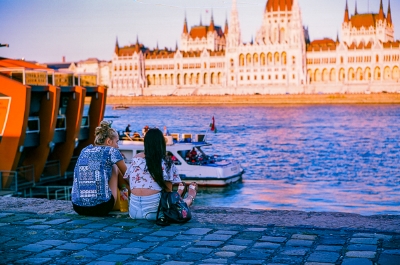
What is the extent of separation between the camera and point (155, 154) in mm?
5664

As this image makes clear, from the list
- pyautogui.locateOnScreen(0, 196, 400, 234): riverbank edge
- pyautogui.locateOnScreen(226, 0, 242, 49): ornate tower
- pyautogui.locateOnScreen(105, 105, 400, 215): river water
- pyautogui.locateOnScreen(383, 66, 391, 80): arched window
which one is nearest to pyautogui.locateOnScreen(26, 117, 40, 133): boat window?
pyautogui.locateOnScreen(105, 105, 400, 215): river water

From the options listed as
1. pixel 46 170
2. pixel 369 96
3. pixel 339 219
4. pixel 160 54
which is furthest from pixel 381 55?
pixel 339 219

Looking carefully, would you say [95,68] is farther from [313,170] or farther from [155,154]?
[155,154]

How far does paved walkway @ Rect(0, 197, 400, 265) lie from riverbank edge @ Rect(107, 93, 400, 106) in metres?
103

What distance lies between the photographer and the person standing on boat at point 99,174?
5980mm

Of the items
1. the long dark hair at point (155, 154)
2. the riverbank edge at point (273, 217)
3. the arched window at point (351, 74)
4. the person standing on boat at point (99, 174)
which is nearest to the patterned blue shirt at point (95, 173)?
the person standing on boat at point (99, 174)

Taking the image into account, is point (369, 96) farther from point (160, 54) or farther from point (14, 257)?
point (14, 257)

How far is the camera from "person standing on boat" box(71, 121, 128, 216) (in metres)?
5.98

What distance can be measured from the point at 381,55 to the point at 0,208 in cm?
11493

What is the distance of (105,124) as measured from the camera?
19.9ft

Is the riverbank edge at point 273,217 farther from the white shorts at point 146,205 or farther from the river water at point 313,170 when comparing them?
the river water at point 313,170

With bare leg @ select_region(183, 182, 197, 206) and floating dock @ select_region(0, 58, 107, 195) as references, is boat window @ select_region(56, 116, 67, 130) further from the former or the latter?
bare leg @ select_region(183, 182, 197, 206)

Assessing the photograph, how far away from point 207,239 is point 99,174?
50.9 inches

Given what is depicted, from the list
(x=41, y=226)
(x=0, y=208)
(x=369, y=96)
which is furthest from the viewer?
(x=369, y=96)
